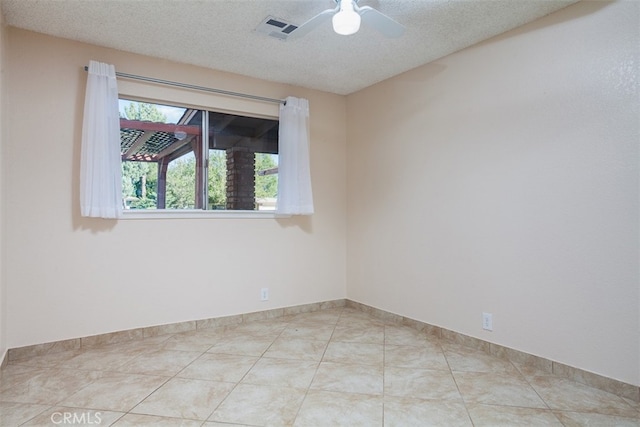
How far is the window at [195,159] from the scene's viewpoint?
3.10 meters

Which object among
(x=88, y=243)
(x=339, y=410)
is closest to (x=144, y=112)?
(x=88, y=243)

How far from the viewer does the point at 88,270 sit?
9.36ft

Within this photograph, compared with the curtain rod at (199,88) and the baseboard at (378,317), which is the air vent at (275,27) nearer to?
the curtain rod at (199,88)

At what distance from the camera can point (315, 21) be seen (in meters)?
2.12

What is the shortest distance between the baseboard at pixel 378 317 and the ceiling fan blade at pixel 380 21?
2295 mm

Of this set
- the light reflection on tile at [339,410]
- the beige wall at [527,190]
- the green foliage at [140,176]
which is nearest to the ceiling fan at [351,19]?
the beige wall at [527,190]

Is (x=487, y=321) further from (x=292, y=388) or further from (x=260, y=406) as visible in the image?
(x=260, y=406)

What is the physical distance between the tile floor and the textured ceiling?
7.73 feet

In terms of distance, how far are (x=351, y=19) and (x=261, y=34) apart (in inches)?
39.9

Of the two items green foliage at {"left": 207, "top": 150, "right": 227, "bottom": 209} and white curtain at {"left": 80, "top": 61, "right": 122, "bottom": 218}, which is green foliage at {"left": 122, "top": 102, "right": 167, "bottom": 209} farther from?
green foliage at {"left": 207, "top": 150, "right": 227, "bottom": 209}

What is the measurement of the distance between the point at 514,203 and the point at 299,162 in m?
1.94

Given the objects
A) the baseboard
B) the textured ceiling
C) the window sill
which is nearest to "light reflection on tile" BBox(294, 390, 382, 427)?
the baseboard

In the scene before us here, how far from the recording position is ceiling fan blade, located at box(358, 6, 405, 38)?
203 centimetres

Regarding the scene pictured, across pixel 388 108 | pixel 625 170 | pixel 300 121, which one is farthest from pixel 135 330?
pixel 625 170
